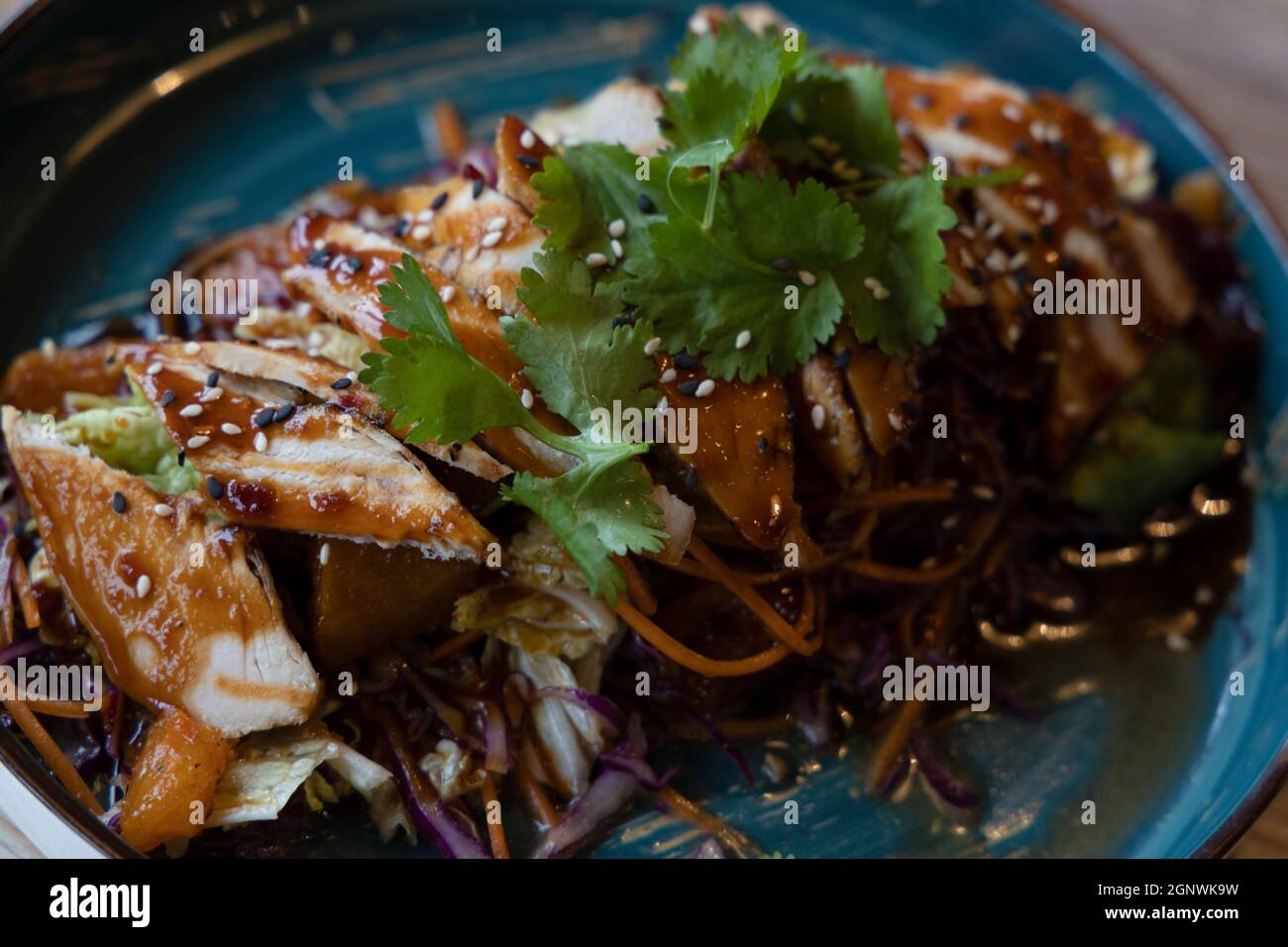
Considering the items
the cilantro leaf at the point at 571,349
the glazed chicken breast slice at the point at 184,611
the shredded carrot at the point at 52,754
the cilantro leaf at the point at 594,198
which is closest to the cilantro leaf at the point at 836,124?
the cilantro leaf at the point at 594,198

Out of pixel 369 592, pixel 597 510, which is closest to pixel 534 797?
pixel 369 592

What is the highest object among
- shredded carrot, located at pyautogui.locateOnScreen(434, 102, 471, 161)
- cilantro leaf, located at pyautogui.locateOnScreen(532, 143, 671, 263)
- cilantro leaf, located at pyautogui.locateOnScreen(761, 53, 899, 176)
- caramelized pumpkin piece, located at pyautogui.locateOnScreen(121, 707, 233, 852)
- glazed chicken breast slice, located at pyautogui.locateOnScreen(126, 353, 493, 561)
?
shredded carrot, located at pyautogui.locateOnScreen(434, 102, 471, 161)

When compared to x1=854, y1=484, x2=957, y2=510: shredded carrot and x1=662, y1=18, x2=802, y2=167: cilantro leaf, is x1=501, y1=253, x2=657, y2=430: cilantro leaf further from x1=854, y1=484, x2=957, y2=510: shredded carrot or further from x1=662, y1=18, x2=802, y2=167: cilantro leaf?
x1=854, y1=484, x2=957, y2=510: shredded carrot

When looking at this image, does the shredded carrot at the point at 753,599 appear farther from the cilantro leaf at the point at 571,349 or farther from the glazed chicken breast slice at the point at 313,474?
the glazed chicken breast slice at the point at 313,474

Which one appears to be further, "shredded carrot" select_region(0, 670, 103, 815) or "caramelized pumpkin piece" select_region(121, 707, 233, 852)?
"shredded carrot" select_region(0, 670, 103, 815)

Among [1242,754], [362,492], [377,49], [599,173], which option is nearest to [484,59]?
[377,49]

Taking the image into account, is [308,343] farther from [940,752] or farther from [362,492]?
[940,752]

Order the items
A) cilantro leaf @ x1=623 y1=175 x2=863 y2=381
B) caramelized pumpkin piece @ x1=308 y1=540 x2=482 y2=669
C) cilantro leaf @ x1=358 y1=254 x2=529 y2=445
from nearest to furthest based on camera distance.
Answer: cilantro leaf @ x1=358 y1=254 x2=529 y2=445 → caramelized pumpkin piece @ x1=308 y1=540 x2=482 y2=669 → cilantro leaf @ x1=623 y1=175 x2=863 y2=381

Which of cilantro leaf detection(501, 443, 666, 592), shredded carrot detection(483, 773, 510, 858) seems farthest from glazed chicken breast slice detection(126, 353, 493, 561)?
shredded carrot detection(483, 773, 510, 858)
